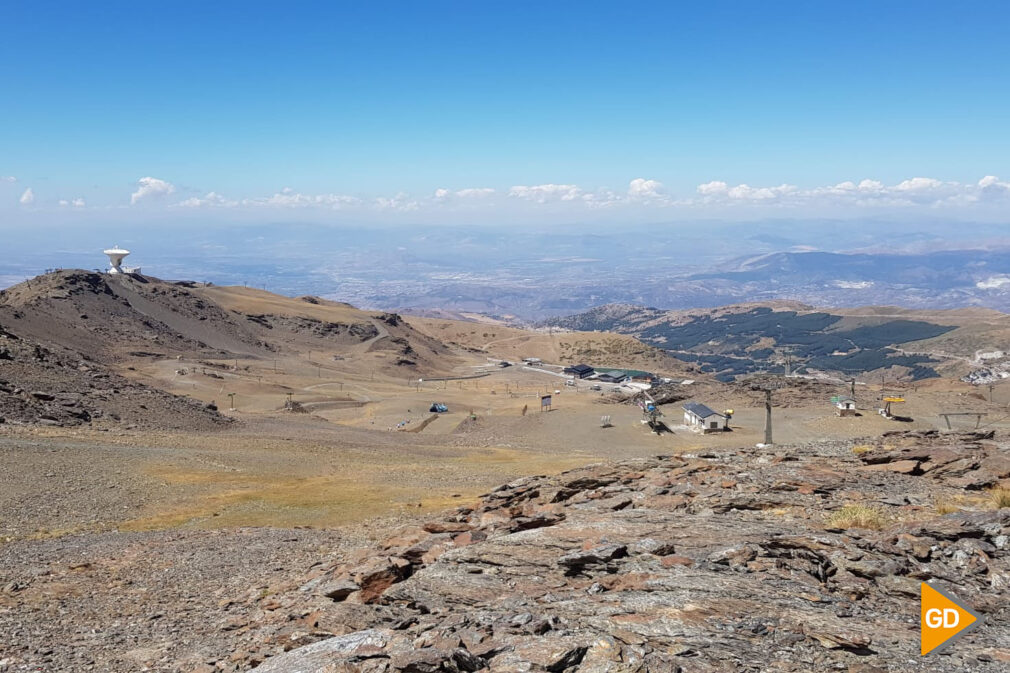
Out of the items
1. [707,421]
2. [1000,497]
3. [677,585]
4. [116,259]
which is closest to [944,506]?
[1000,497]

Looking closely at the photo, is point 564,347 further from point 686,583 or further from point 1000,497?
point 686,583

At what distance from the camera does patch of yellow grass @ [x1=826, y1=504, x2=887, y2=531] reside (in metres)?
14.9

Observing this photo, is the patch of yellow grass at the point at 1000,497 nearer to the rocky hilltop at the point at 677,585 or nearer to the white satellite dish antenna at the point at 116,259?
the rocky hilltop at the point at 677,585

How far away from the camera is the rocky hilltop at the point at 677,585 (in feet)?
29.2

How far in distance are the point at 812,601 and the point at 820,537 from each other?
107 inches

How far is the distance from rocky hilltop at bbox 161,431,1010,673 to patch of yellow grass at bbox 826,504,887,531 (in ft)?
0.15

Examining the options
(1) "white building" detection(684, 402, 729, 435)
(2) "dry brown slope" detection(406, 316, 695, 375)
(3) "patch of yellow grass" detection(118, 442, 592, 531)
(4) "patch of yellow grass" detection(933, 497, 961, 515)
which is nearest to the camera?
(4) "patch of yellow grass" detection(933, 497, 961, 515)

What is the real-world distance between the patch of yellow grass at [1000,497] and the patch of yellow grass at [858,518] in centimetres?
258

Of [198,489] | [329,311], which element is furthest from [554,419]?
[329,311]

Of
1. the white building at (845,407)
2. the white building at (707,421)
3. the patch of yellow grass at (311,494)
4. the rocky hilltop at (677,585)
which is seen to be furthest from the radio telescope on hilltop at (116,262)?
the rocky hilltop at (677,585)

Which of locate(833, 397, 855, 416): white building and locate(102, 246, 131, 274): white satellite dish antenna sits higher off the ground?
locate(102, 246, 131, 274): white satellite dish antenna

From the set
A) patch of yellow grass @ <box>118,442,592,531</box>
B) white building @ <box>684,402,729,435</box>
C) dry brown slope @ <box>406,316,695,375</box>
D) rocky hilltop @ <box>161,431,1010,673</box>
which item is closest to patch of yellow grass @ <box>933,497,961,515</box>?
rocky hilltop @ <box>161,431,1010,673</box>

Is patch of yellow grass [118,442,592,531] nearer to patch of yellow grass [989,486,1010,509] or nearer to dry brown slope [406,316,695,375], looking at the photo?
patch of yellow grass [989,486,1010,509]

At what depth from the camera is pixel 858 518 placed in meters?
15.2
